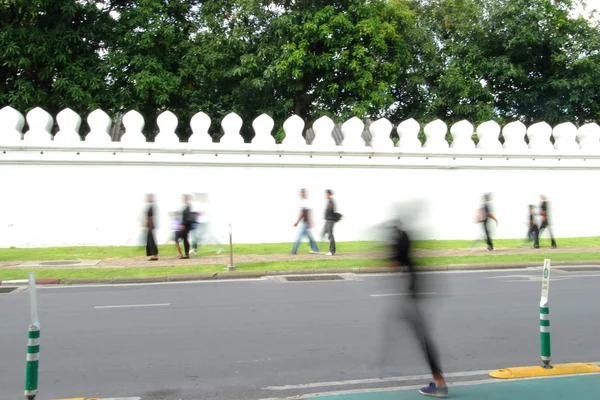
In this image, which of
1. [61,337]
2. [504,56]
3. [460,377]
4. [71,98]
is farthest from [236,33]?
[460,377]

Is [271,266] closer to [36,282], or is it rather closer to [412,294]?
[36,282]

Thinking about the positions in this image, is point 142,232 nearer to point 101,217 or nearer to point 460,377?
point 101,217

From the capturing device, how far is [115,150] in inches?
681

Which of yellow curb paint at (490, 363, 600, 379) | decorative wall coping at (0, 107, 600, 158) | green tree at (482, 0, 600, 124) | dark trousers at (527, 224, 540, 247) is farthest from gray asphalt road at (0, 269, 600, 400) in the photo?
green tree at (482, 0, 600, 124)

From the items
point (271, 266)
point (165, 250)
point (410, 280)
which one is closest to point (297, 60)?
point (165, 250)

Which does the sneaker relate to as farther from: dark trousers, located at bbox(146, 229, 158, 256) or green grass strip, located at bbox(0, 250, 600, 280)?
dark trousers, located at bbox(146, 229, 158, 256)

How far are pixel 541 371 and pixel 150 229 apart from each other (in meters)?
11.5

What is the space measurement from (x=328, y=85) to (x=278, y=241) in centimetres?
722

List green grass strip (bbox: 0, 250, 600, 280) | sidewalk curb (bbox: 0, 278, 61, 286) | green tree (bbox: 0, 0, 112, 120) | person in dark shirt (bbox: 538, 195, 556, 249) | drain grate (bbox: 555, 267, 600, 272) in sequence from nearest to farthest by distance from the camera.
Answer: sidewalk curb (bbox: 0, 278, 61, 286) < green grass strip (bbox: 0, 250, 600, 280) < drain grate (bbox: 555, 267, 600, 272) < person in dark shirt (bbox: 538, 195, 556, 249) < green tree (bbox: 0, 0, 112, 120)

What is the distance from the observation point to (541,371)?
6535mm

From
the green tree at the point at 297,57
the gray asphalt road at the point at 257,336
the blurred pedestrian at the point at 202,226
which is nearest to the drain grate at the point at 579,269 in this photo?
the gray asphalt road at the point at 257,336

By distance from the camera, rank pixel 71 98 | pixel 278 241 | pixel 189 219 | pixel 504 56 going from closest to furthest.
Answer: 1. pixel 189 219
2. pixel 278 241
3. pixel 71 98
4. pixel 504 56

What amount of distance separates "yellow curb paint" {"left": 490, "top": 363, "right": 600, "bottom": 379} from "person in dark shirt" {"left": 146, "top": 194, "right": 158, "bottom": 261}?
11.1m

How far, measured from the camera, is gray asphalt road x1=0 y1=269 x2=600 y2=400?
21.2 ft
